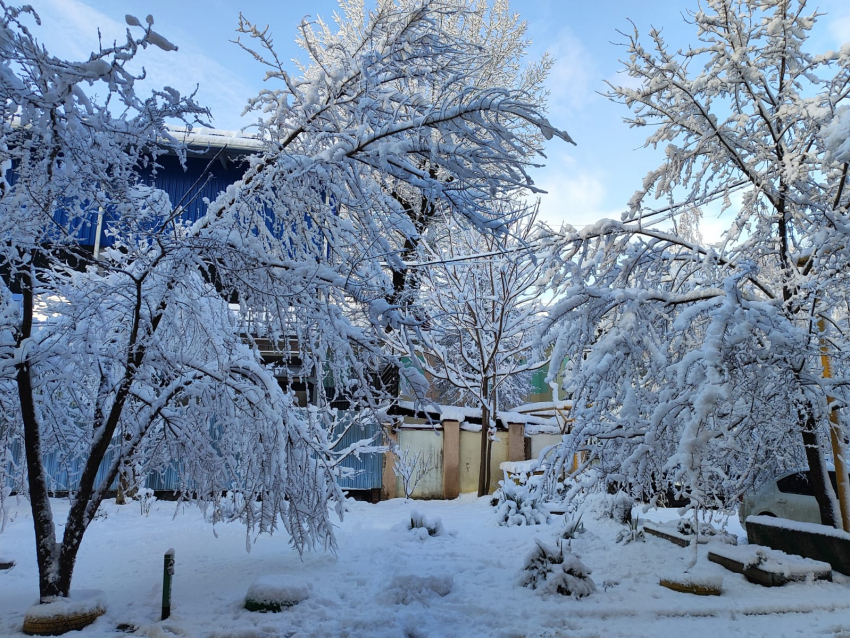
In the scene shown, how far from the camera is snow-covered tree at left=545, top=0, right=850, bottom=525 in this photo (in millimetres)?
5738

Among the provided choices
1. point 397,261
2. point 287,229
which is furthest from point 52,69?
point 397,261

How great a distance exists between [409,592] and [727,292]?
451cm

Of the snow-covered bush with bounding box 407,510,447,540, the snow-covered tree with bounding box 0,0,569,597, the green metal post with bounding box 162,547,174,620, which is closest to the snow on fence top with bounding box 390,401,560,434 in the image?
the snow-covered bush with bounding box 407,510,447,540

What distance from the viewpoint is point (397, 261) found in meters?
4.95

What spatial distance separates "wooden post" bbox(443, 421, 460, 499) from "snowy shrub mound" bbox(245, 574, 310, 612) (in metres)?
8.64

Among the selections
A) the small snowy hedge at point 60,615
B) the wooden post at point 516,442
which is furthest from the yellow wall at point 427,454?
the small snowy hedge at point 60,615

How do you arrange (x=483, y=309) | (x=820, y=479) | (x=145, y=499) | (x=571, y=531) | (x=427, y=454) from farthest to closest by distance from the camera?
(x=483, y=309), (x=427, y=454), (x=145, y=499), (x=571, y=531), (x=820, y=479)

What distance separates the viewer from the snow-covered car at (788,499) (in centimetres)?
884

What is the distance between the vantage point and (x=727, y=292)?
5340 mm

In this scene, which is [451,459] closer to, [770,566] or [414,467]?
[414,467]

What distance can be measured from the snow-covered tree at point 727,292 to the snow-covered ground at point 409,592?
4.17 feet

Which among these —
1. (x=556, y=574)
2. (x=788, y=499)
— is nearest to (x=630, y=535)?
(x=788, y=499)

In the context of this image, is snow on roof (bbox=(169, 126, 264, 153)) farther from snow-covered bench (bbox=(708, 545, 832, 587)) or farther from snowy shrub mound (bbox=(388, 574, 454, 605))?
snow-covered bench (bbox=(708, 545, 832, 587))

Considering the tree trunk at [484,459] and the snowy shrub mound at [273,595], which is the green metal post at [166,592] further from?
the tree trunk at [484,459]
